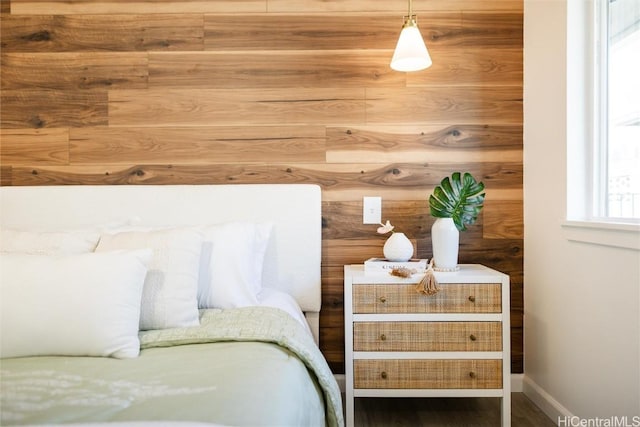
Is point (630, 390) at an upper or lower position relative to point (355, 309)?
lower

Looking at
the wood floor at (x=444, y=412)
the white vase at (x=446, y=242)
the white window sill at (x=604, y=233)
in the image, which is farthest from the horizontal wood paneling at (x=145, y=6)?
the wood floor at (x=444, y=412)

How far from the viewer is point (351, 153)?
212 centimetres

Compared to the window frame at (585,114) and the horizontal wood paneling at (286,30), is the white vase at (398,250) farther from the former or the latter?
the horizontal wood paneling at (286,30)

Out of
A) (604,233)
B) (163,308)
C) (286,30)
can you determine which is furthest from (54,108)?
(604,233)

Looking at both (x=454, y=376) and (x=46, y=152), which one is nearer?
(x=454, y=376)

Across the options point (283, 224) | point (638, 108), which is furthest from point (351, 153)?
Answer: point (638, 108)

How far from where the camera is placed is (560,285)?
1.81 m

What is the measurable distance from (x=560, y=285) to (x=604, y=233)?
0.37 metres

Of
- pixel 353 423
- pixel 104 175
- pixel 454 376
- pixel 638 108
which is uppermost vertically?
pixel 638 108

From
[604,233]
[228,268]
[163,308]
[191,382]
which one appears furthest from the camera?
[228,268]

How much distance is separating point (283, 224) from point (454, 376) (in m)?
0.98

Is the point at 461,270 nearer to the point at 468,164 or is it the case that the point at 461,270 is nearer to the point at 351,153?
the point at 468,164
